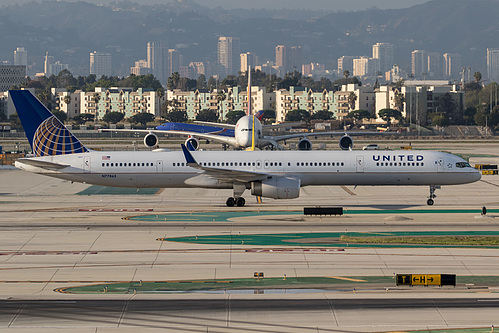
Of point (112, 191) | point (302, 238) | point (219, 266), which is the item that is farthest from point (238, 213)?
point (112, 191)

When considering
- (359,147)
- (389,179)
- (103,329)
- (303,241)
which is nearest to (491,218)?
(389,179)

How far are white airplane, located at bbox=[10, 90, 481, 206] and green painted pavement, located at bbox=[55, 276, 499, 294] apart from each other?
2133 centimetres

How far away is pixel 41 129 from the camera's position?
53.9 meters

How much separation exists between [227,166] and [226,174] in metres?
2.23

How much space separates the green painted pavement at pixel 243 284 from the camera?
2956cm

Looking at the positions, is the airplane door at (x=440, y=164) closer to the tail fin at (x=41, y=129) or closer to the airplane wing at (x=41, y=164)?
the tail fin at (x=41, y=129)

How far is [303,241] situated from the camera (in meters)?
39.8

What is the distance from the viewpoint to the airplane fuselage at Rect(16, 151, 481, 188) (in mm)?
52812

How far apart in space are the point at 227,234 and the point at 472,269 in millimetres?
14885

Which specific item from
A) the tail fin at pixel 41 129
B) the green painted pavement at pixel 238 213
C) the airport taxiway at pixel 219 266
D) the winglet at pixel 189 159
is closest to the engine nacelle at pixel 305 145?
the airport taxiway at pixel 219 266

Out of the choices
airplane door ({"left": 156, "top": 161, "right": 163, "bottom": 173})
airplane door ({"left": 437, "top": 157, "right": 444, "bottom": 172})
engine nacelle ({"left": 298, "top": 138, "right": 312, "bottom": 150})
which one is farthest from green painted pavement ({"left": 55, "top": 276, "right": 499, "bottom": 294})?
engine nacelle ({"left": 298, "top": 138, "right": 312, "bottom": 150})

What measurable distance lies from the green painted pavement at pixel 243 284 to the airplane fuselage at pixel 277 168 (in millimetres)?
21783

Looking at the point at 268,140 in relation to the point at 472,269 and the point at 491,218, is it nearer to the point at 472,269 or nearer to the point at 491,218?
the point at 491,218

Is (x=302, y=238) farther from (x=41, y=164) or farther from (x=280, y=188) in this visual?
(x=41, y=164)
